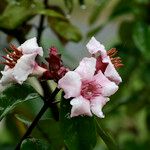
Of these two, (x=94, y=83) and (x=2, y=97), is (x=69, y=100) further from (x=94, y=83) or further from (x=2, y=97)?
(x=2, y=97)

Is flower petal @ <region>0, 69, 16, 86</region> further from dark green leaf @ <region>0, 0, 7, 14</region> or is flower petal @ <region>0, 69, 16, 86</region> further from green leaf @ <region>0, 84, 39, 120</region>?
dark green leaf @ <region>0, 0, 7, 14</region>

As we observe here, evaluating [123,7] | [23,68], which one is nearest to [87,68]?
[23,68]

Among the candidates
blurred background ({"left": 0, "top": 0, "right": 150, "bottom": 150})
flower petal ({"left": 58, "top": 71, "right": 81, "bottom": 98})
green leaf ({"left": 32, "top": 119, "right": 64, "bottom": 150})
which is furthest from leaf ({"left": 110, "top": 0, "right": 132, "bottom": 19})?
flower petal ({"left": 58, "top": 71, "right": 81, "bottom": 98})

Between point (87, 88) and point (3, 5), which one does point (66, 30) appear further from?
point (87, 88)

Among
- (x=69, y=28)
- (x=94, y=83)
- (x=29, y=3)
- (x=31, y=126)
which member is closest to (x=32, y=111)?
(x=69, y=28)

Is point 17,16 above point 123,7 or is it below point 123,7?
above

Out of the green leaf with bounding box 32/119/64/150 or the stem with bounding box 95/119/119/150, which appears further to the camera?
the green leaf with bounding box 32/119/64/150
